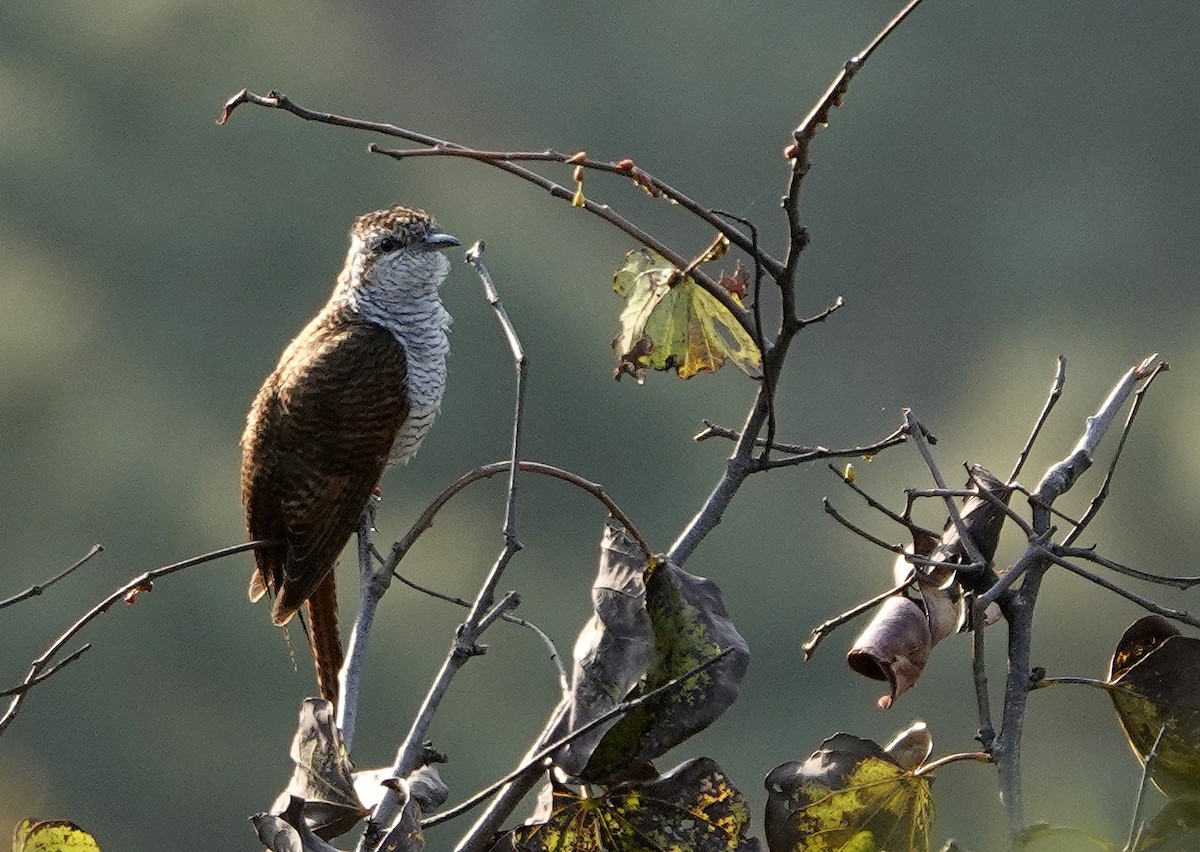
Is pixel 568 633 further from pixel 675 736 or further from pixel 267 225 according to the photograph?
pixel 675 736

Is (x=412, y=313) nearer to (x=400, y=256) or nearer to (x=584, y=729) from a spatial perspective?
(x=400, y=256)

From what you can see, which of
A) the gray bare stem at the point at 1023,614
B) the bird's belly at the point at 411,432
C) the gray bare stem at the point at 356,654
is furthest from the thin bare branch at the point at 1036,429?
the bird's belly at the point at 411,432

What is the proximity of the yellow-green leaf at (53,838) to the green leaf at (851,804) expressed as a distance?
0.47 metres

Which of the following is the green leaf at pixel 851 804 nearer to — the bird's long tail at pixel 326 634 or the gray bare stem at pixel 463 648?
Answer: the gray bare stem at pixel 463 648

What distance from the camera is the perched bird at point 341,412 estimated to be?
2213mm

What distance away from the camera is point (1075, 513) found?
9.52 m

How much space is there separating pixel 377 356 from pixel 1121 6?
19324mm

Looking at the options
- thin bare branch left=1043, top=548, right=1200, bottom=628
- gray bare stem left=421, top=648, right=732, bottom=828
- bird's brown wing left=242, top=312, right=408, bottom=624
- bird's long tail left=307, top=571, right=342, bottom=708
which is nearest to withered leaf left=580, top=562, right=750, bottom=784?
gray bare stem left=421, top=648, right=732, bottom=828

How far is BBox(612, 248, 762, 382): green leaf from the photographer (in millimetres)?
1352

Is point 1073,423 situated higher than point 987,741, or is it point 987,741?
point 1073,423

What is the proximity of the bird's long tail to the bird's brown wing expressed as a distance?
0.05m

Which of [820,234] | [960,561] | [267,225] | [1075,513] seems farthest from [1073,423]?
[960,561]

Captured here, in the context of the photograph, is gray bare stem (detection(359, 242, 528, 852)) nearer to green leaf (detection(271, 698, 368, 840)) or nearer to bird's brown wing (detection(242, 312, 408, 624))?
green leaf (detection(271, 698, 368, 840))

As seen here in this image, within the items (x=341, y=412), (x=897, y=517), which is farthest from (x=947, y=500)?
(x=341, y=412)
